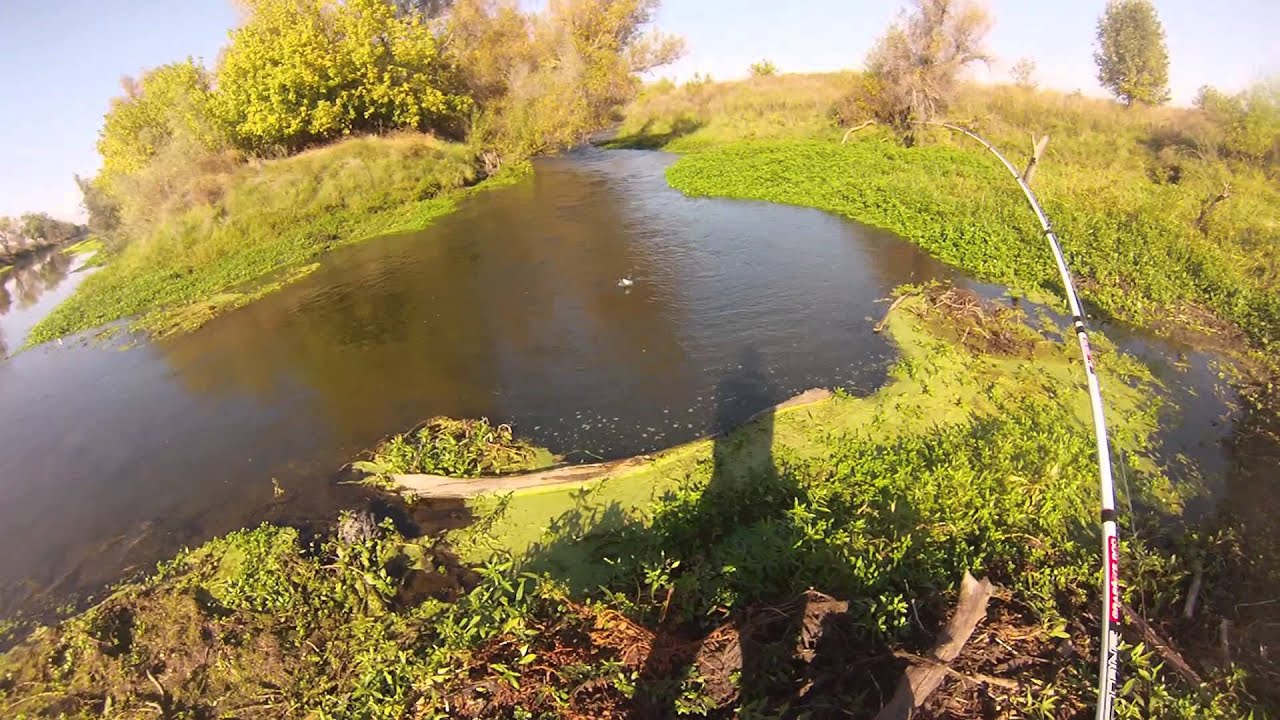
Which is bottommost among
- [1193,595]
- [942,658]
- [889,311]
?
[1193,595]

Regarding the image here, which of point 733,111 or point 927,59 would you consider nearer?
point 927,59

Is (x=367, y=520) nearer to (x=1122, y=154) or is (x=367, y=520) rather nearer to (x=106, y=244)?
(x=1122, y=154)

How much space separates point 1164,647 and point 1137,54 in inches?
1328

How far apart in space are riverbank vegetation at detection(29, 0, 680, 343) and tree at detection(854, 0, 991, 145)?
12913 millimetres

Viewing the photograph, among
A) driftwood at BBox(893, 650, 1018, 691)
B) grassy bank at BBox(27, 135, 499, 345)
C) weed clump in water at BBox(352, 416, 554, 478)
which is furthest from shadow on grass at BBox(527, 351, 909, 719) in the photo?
grassy bank at BBox(27, 135, 499, 345)

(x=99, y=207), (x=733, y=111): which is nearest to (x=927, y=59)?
(x=733, y=111)

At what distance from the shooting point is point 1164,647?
3.95 metres

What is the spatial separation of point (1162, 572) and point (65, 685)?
8578 millimetres

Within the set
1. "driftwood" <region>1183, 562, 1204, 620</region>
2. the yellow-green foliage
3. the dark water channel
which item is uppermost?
the yellow-green foliage

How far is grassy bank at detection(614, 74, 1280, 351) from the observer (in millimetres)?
10102

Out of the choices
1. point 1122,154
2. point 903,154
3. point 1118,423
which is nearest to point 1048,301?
point 1118,423

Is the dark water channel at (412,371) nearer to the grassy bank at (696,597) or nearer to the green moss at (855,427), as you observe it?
the green moss at (855,427)

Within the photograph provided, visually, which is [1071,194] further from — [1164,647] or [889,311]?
[1164,647]

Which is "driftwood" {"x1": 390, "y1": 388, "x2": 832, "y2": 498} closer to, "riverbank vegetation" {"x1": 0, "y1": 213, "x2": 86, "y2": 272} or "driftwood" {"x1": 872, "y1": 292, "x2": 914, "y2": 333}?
"driftwood" {"x1": 872, "y1": 292, "x2": 914, "y2": 333}
